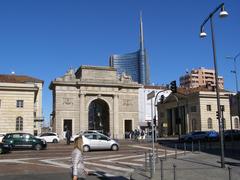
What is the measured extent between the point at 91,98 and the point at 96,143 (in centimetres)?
3880

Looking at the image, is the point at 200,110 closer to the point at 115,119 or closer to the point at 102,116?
the point at 115,119

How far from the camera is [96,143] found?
31.6 metres

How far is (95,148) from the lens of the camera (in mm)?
31625

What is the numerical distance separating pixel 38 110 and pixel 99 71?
2973 centimetres

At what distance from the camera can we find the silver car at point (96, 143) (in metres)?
31.3

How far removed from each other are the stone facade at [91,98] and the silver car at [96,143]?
35.4 m

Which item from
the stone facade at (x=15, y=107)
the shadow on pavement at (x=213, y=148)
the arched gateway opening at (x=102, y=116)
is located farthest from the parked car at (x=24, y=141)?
the arched gateway opening at (x=102, y=116)

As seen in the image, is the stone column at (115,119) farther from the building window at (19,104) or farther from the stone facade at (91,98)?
the building window at (19,104)

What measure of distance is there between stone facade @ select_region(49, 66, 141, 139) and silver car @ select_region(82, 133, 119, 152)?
35.4m

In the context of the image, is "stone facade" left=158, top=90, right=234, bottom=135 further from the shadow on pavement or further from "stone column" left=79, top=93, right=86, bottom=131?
the shadow on pavement

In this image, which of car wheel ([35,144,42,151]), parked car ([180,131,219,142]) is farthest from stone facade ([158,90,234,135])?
car wheel ([35,144,42,151])

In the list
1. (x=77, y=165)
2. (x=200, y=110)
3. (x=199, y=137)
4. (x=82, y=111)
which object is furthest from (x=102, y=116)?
(x=77, y=165)

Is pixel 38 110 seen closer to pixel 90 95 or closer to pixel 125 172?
pixel 90 95

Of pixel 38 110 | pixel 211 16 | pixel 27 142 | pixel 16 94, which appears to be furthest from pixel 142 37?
pixel 211 16
